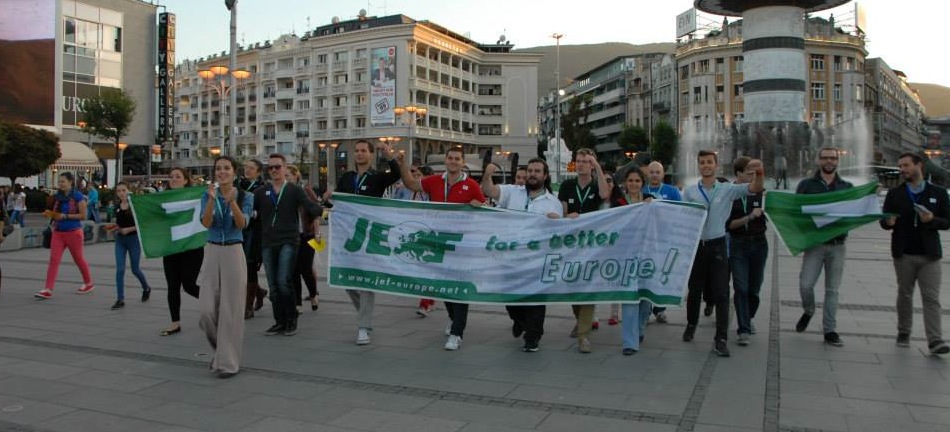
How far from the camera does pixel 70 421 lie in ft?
17.7

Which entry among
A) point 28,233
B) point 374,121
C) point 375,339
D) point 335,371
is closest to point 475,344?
point 375,339

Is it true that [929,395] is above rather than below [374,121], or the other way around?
below

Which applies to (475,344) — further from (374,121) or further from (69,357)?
(374,121)

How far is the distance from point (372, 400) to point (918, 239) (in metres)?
5.61

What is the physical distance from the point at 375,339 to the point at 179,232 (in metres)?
2.78

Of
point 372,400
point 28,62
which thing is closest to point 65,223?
point 372,400

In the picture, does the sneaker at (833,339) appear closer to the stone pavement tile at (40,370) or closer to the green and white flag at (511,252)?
the green and white flag at (511,252)

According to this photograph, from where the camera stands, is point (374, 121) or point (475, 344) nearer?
point (475, 344)

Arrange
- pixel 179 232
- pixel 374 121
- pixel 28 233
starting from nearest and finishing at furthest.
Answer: pixel 179 232, pixel 28 233, pixel 374 121

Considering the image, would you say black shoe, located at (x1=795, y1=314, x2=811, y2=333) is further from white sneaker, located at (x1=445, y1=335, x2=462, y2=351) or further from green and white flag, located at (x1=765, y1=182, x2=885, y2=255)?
white sneaker, located at (x1=445, y1=335, x2=462, y2=351)

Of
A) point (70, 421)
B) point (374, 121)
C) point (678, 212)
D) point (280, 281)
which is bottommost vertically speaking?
point (70, 421)

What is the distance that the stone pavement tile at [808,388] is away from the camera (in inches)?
239

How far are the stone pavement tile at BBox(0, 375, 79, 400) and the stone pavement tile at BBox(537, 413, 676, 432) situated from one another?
4040 mm

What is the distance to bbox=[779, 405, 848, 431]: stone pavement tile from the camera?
5.23 meters
